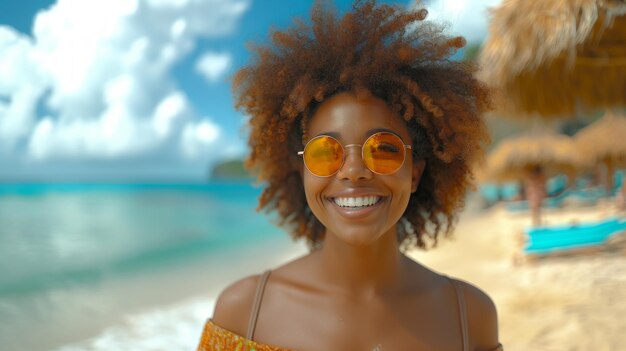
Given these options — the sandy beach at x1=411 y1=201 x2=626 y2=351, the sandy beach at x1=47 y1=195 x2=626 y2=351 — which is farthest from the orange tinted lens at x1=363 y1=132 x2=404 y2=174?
the sandy beach at x1=411 y1=201 x2=626 y2=351

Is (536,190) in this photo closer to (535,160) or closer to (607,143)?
(535,160)

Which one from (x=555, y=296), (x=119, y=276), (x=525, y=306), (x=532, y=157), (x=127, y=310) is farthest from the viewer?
(x=119, y=276)

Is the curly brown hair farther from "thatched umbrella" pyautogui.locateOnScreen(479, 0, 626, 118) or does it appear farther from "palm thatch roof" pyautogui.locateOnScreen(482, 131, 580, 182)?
"palm thatch roof" pyautogui.locateOnScreen(482, 131, 580, 182)

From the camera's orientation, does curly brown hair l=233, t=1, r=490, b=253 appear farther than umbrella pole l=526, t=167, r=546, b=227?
No

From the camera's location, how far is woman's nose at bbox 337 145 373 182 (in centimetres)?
142

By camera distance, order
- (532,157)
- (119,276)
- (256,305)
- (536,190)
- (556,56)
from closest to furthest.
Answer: (256,305)
(556,56)
(532,157)
(536,190)
(119,276)

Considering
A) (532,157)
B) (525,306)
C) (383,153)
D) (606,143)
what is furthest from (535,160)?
(383,153)

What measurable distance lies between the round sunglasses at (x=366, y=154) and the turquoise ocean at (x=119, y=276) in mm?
655

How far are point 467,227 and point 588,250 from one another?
1023 cm

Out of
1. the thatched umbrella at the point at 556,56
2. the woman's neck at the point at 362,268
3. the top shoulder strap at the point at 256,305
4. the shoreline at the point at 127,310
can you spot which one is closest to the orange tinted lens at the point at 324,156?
the woman's neck at the point at 362,268

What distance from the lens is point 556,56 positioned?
3420mm

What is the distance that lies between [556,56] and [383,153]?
2666 millimetres

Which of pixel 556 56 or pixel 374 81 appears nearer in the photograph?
pixel 374 81

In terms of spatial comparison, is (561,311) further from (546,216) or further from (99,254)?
(99,254)
